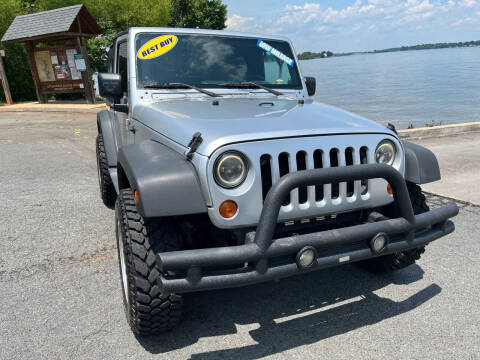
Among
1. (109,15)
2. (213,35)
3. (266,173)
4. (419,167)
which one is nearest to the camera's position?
(266,173)

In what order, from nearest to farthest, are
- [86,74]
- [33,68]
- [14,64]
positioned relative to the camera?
[86,74], [33,68], [14,64]

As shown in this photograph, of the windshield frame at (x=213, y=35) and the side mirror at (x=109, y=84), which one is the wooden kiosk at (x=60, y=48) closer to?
the windshield frame at (x=213, y=35)

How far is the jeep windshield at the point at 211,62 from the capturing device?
132 inches

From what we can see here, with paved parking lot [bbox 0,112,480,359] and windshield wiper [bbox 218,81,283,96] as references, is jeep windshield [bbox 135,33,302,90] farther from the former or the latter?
paved parking lot [bbox 0,112,480,359]

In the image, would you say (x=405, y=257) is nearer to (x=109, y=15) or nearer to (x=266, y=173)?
(x=266, y=173)

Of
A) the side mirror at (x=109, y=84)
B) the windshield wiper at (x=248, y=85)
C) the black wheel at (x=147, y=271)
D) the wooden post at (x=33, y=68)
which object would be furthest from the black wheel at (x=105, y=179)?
the wooden post at (x=33, y=68)

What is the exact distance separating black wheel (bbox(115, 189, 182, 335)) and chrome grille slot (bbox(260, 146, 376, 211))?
2.07 ft

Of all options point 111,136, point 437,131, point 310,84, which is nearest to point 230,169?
point 310,84

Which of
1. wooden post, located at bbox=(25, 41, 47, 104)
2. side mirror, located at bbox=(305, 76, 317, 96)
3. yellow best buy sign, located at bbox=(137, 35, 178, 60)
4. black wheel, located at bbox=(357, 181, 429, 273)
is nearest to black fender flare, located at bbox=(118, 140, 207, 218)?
yellow best buy sign, located at bbox=(137, 35, 178, 60)

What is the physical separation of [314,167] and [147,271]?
108 cm

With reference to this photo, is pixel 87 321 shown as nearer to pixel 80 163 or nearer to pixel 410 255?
pixel 410 255

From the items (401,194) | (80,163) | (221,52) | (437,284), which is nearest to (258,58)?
(221,52)

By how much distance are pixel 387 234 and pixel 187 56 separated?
2201 millimetres

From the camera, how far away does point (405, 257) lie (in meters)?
3.03
